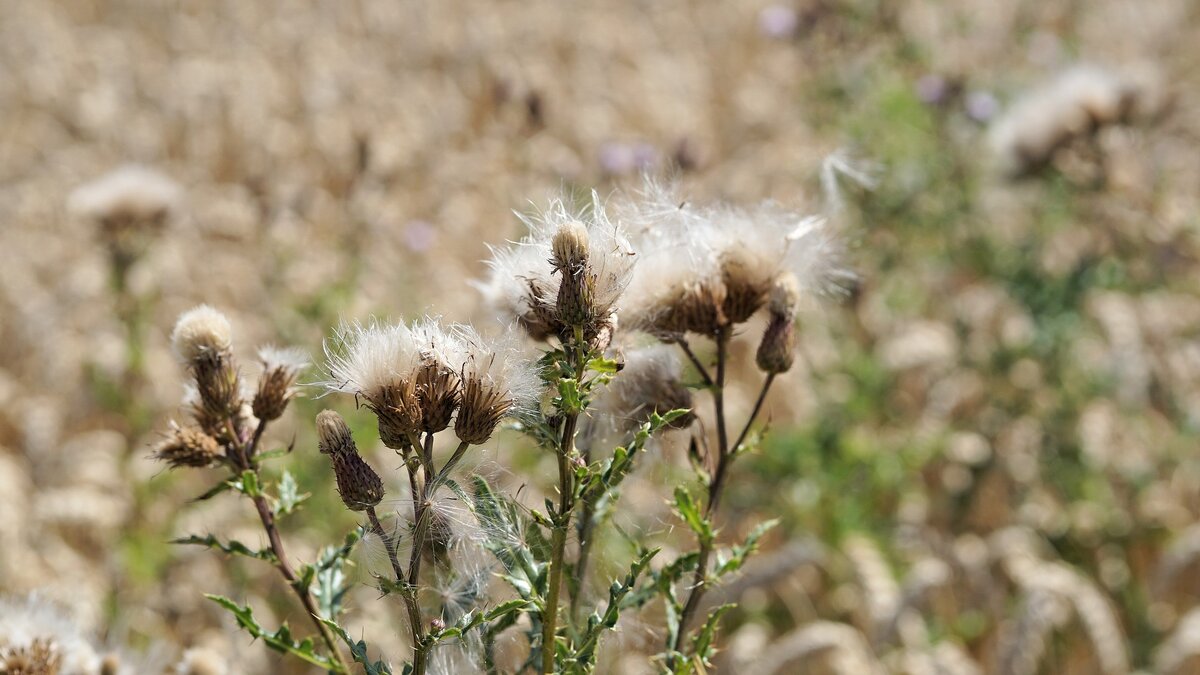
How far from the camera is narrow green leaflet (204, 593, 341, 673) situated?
4.51 ft

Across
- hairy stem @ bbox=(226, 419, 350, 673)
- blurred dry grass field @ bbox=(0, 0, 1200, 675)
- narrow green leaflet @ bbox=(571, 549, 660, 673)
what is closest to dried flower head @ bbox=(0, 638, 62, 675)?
blurred dry grass field @ bbox=(0, 0, 1200, 675)

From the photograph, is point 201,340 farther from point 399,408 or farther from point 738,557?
point 738,557

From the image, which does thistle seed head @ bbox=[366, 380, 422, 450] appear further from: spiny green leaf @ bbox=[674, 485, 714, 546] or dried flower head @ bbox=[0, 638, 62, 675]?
dried flower head @ bbox=[0, 638, 62, 675]

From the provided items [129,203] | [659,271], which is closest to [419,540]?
[659,271]

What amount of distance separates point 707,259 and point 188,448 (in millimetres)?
703

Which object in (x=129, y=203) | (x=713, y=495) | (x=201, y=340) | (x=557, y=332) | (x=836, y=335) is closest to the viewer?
(x=557, y=332)

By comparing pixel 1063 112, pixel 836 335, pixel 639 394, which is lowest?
pixel 639 394

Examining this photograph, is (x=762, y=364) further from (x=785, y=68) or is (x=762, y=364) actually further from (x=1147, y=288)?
(x=785, y=68)

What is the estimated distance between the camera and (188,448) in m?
1.51

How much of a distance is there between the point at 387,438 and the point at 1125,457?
3.27m

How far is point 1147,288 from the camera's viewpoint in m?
4.21

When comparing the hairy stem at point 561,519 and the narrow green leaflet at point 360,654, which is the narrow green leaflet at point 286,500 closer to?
the narrow green leaflet at point 360,654

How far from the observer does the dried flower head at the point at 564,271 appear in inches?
50.9

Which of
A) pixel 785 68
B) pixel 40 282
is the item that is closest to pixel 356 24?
pixel 785 68
